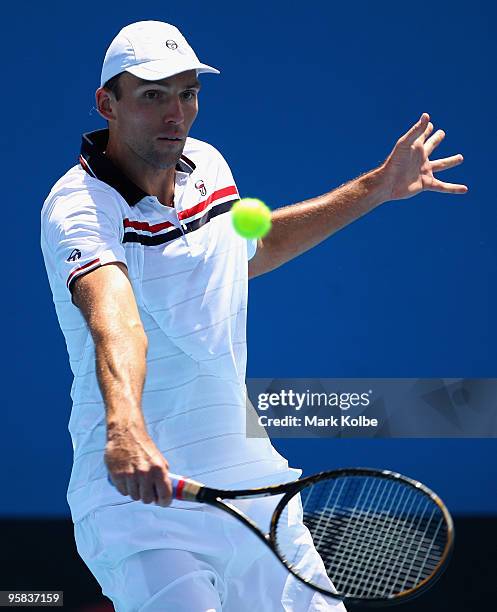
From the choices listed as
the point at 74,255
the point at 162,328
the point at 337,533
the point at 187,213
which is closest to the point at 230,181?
the point at 187,213

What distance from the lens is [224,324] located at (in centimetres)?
345

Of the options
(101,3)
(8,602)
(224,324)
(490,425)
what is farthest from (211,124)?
(224,324)

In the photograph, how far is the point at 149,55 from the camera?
343 centimetres

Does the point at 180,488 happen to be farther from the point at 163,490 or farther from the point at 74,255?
the point at 74,255

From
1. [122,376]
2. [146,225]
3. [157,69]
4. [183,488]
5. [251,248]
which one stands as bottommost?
[183,488]

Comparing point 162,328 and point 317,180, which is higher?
point 317,180

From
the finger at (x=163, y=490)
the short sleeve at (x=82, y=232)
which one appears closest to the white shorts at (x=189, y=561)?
the finger at (x=163, y=490)

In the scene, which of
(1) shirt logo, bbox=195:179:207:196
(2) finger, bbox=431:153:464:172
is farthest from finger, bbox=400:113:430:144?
(1) shirt logo, bbox=195:179:207:196

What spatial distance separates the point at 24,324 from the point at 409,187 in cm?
278

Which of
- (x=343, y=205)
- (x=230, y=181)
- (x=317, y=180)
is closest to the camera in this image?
(x=230, y=181)

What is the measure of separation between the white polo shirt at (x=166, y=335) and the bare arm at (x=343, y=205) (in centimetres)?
48

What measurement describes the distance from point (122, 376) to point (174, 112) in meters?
0.88

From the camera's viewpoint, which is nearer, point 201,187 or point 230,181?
point 201,187

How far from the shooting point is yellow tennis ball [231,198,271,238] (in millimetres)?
3566
